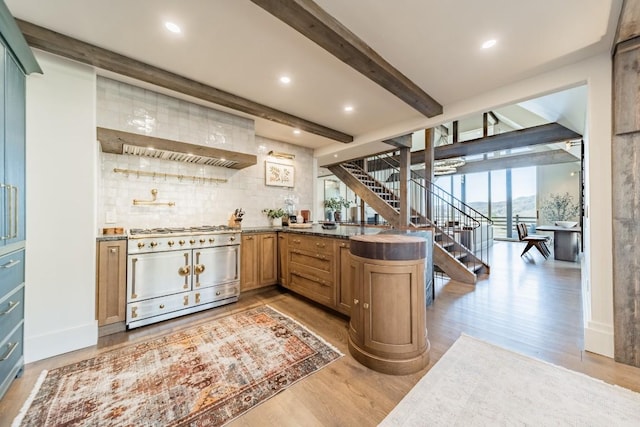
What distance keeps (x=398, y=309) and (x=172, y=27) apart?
2.78 metres

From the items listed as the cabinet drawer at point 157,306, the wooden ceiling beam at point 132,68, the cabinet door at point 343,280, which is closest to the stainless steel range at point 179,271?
the cabinet drawer at point 157,306

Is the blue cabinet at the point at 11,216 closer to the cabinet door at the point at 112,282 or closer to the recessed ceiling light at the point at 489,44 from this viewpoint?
the cabinet door at the point at 112,282

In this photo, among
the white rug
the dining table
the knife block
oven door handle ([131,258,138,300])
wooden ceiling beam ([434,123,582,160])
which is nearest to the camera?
the white rug

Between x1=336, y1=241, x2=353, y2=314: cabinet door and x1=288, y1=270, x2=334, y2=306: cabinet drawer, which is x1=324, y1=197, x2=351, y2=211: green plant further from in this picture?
x1=336, y1=241, x2=353, y2=314: cabinet door

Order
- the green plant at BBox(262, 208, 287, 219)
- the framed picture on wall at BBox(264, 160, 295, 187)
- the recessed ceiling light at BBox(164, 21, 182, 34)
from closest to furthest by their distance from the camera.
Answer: the recessed ceiling light at BBox(164, 21, 182, 34) → the green plant at BBox(262, 208, 287, 219) → the framed picture on wall at BBox(264, 160, 295, 187)

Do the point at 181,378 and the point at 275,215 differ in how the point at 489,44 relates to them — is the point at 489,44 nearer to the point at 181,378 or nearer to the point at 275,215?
the point at 275,215

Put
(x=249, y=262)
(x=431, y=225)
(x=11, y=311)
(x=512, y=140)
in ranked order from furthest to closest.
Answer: (x=512, y=140), (x=431, y=225), (x=249, y=262), (x=11, y=311)

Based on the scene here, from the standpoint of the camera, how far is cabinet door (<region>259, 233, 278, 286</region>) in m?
3.69

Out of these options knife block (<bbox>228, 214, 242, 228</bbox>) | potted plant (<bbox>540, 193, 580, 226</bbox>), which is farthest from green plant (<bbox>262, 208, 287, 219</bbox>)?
potted plant (<bbox>540, 193, 580, 226</bbox>)

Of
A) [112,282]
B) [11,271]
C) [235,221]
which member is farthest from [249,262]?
[11,271]

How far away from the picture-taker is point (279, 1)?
1.49 meters

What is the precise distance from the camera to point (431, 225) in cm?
524

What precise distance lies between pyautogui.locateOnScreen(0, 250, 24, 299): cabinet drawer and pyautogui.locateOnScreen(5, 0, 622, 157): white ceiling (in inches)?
68.7

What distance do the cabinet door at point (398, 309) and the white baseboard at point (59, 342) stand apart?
8.36 ft
